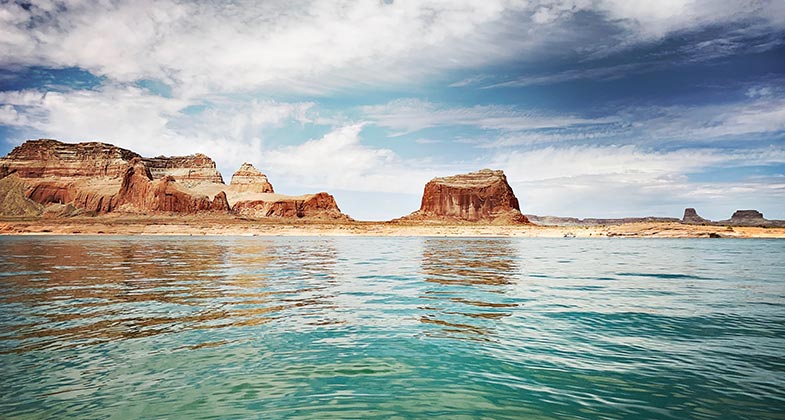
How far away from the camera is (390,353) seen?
737cm

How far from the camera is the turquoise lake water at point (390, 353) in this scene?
5.25 metres

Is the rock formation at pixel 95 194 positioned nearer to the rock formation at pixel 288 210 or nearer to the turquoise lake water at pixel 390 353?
A: the rock formation at pixel 288 210

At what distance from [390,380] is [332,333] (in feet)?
9.50

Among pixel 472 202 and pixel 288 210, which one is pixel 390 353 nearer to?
pixel 472 202

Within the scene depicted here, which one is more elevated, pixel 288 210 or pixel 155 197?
pixel 155 197

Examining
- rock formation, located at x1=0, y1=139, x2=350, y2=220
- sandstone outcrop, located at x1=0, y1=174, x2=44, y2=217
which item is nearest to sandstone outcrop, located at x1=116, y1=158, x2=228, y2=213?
rock formation, located at x1=0, y1=139, x2=350, y2=220

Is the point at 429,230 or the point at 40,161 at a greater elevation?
the point at 40,161

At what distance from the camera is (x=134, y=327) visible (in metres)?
9.17

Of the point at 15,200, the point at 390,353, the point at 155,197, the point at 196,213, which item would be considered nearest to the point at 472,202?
the point at 196,213

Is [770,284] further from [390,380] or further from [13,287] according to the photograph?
[13,287]

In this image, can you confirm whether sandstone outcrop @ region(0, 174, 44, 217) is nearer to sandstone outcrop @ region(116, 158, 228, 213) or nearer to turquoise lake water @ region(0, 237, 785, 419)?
sandstone outcrop @ region(116, 158, 228, 213)

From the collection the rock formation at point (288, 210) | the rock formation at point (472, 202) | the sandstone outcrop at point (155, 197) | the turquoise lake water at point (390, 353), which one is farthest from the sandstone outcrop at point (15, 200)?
the turquoise lake water at point (390, 353)

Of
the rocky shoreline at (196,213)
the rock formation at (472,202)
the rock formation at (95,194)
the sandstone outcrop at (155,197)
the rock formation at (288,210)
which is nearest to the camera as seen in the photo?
the rocky shoreline at (196,213)

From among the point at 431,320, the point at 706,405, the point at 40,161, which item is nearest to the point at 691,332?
the point at 706,405
